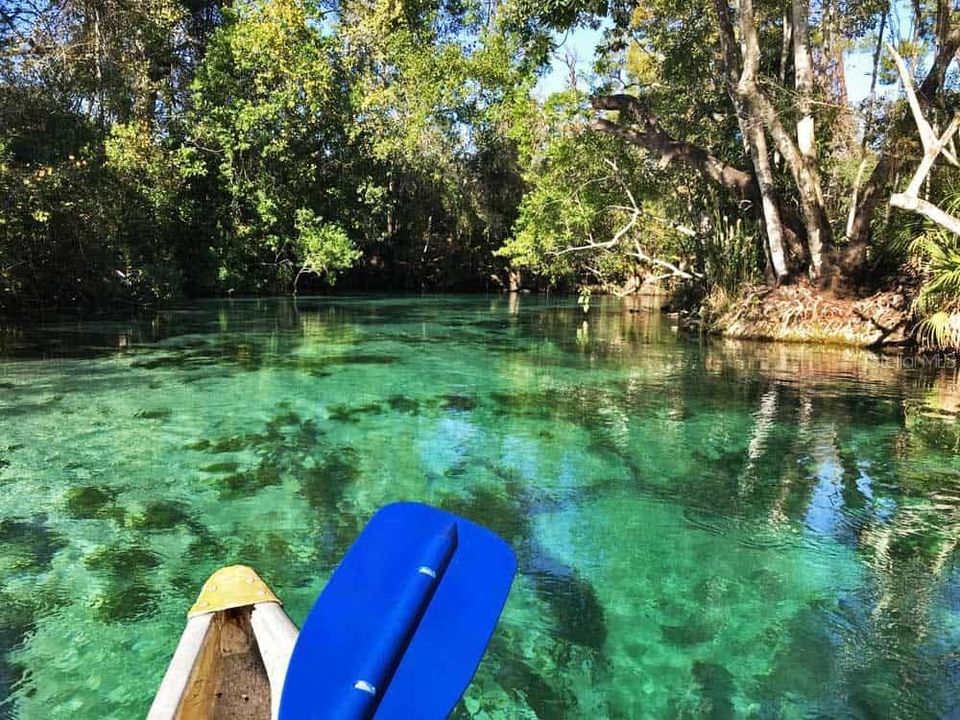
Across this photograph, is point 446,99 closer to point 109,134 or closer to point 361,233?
point 361,233

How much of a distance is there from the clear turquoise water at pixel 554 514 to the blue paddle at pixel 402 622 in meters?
1.07

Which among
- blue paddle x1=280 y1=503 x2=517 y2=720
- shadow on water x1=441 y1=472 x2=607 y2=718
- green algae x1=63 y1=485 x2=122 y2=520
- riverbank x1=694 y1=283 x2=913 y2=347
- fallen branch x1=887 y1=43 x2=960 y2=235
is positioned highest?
fallen branch x1=887 y1=43 x2=960 y2=235

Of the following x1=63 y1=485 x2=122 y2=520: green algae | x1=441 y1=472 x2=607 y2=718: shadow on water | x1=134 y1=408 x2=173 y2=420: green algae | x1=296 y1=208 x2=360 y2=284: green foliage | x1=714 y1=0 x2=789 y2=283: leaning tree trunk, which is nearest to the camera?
x1=441 y1=472 x2=607 y2=718: shadow on water

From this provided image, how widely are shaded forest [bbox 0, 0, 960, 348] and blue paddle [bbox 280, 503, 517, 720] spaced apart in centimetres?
1035

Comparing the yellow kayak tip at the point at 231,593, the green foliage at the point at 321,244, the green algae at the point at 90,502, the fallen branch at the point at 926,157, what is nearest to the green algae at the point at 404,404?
the green algae at the point at 90,502

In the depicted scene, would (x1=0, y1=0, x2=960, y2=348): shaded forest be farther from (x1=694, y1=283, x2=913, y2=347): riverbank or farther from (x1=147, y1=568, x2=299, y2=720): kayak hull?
(x1=147, y1=568, x2=299, y2=720): kayak hull

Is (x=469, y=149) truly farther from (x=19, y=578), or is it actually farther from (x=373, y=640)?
(x=373, y=640)

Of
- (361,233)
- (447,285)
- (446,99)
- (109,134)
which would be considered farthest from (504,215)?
(109,134)

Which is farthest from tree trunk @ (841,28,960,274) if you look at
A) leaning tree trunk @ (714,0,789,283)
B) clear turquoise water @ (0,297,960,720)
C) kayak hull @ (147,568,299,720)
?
kayak hull @ (147,568,299,720)

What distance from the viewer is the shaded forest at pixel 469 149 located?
13.3 m

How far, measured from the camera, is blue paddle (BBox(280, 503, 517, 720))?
175 cm

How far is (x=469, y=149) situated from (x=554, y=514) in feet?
103

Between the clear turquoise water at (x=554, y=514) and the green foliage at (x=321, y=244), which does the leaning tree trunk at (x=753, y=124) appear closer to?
the clear turquoise water at (x=554, y=514)

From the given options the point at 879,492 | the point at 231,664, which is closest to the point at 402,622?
the point at 231,664
